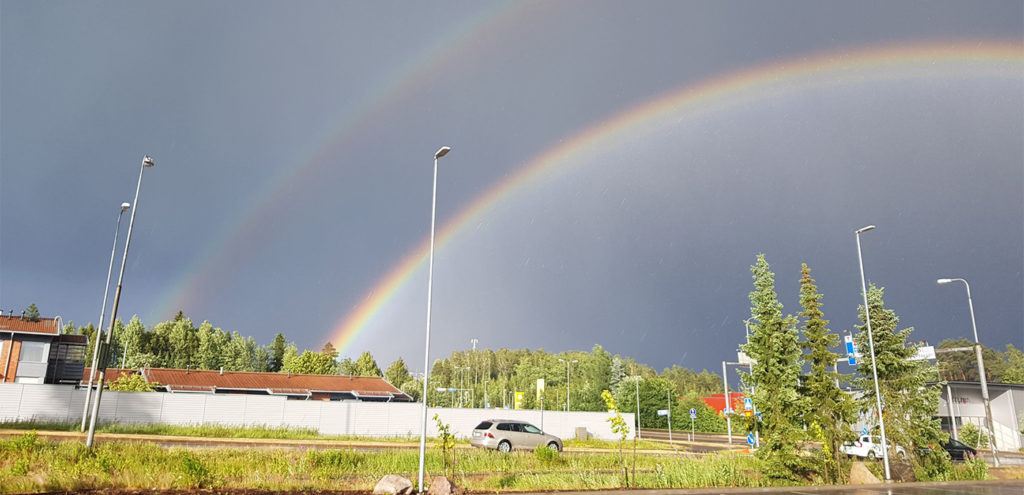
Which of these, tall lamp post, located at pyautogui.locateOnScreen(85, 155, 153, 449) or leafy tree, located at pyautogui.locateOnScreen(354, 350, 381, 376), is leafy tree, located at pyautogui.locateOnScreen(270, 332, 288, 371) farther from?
tall lamp post, located at pyautogui.locateOnScreen(85, 155, 153, 449)

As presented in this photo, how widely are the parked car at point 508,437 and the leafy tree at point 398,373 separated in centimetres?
11612

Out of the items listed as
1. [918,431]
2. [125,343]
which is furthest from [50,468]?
[125,343]

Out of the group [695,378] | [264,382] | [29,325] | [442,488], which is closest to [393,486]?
[442,488]

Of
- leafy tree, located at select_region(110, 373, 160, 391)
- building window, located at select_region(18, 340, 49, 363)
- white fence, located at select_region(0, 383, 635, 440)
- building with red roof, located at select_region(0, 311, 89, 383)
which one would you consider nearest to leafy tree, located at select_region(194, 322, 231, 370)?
building with red roof, located at select_region(0, 311, 89, 383)

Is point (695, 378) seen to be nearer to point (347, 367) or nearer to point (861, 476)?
point (347, 367)

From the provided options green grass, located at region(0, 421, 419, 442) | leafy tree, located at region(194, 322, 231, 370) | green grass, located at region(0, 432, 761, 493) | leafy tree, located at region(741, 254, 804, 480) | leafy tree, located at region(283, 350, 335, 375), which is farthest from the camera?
leafy tree, located at region(194, 322, 231, 370)

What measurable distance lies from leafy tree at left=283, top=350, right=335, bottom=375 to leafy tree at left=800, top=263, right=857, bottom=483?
105 metres

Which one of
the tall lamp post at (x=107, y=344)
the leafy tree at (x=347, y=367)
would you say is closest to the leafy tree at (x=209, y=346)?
the leafy tree at (x=347, y=367)

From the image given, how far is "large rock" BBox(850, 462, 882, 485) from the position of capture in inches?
891

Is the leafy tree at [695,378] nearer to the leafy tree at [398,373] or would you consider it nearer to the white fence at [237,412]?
the leafy tree at [398,373]

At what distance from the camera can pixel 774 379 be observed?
75.9 feet

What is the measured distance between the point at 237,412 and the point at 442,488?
3297cm

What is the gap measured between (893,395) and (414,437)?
3002 cm

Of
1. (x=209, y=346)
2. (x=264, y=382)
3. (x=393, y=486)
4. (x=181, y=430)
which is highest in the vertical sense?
(x=209, y=346)
